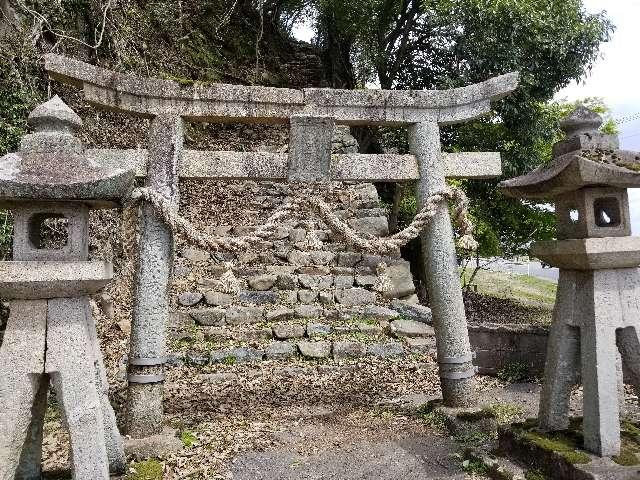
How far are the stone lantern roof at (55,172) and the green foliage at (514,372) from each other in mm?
5912

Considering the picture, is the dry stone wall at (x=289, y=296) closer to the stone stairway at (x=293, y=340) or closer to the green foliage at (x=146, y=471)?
the stone stairway at (x=293, y=340)

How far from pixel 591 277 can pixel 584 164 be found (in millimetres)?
794

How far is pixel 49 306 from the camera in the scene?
9.70ft

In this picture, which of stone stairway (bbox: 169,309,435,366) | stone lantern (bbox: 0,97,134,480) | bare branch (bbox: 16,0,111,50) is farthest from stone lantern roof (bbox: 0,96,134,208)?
bare branch (bbox: 16,0,111,50)

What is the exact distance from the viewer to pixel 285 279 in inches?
345

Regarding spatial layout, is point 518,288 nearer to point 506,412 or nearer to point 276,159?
point 506,412

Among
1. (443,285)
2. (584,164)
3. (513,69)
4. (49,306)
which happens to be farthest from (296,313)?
(513,69)

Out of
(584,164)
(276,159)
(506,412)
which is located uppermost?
(276,159)

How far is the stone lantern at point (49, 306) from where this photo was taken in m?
2.84

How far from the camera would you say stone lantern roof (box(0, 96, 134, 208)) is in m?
2.81

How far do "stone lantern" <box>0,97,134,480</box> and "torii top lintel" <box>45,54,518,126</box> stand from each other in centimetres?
147

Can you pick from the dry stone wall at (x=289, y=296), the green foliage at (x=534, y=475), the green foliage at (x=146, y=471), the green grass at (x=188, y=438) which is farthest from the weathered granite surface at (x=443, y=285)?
the green foliage at (x=146, y=471)

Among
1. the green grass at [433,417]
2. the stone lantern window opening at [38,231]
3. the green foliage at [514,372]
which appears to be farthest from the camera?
the green foliage at [514,372]

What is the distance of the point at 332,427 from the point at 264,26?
537 inches
